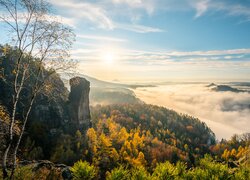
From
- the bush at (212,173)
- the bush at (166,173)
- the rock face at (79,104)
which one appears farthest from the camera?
the rock face at (79,104)

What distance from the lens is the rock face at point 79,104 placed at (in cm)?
13962

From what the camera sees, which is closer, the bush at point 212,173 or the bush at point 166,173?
the bush at point 166,173

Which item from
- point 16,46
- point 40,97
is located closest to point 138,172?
point 16,46

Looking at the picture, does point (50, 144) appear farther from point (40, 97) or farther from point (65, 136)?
point (40, 97)

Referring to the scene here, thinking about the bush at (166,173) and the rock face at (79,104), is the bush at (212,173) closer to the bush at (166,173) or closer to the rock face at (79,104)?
the bush at (166,173)

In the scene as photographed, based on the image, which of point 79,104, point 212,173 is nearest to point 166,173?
point 212,173

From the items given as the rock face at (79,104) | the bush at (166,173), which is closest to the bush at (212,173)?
the bush at (166,173)

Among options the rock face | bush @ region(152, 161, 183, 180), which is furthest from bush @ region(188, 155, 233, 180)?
the rock face

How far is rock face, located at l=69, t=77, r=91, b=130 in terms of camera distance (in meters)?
140

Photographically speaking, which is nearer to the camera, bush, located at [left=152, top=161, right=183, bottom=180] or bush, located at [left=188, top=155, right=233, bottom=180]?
bush, located at [left=152, top=161, right=183, bottom=180]

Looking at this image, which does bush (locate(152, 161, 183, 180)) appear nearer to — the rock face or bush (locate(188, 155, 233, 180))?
bush (locate(188, 155, 233, 180))

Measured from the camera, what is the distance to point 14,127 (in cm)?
2300

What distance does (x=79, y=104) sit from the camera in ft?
462

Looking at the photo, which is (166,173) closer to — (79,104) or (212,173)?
(212,173)
